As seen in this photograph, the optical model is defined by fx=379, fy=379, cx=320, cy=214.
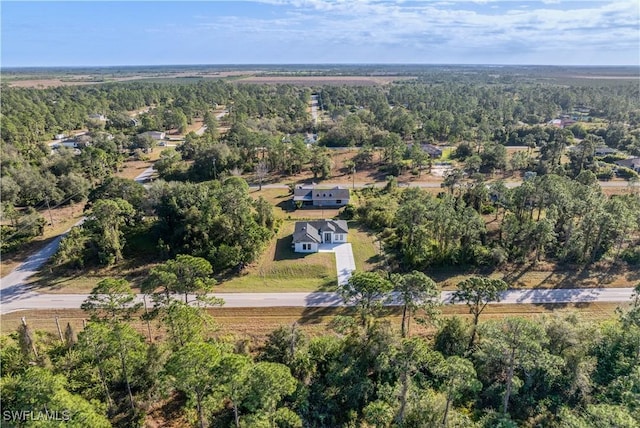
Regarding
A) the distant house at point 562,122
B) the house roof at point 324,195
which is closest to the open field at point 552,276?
the house roof at point 324,195

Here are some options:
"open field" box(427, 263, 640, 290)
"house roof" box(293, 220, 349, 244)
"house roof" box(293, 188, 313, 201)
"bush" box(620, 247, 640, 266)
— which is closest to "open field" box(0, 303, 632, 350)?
"open field" box(427, 263, 640, 290)

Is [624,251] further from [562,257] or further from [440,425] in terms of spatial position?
[440,425]

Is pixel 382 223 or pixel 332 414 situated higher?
pixel 382 223

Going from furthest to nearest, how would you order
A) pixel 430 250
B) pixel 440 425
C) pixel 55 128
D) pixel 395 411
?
pixel 55 128 → pixel 430 250 → pixel 395 411 → pixel 440 425

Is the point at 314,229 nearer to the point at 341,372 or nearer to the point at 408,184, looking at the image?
the point at 341,372

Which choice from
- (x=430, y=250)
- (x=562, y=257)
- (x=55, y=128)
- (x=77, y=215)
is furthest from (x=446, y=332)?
(x=55, y=128)

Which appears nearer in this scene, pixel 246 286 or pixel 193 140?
pixel 246 286

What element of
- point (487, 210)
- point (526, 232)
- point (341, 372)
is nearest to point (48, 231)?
point (341, 372)
